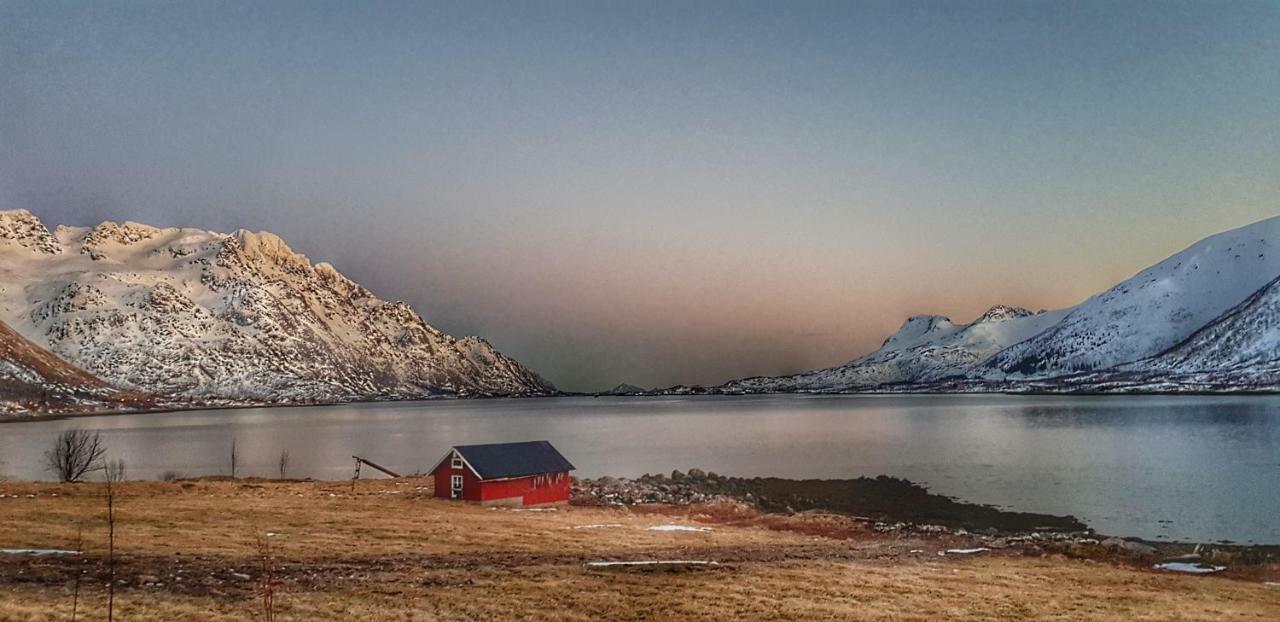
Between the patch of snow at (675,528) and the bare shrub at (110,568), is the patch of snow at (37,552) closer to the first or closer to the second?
the bare shrub at (110,568)

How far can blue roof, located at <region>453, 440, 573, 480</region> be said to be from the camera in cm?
5509

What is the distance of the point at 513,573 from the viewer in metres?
28.2

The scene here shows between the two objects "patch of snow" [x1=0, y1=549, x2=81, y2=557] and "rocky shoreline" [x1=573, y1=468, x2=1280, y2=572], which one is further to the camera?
"rocky shoreline" [x1=573, y1=468, x2=1280, y2=572]

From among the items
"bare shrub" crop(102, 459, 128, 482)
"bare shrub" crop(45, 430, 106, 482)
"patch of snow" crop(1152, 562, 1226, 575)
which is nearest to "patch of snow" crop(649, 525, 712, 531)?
"patch of snow" crop(1152, 562, 1226, 575)

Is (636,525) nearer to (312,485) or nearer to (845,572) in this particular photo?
(845,572)

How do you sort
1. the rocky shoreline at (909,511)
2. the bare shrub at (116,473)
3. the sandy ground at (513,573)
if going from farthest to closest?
the bare shrub at (116,473) < the rocky shoreline at (909,511) < the sandy ground at (513,573)

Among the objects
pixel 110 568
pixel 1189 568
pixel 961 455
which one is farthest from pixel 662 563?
pixel 961 455

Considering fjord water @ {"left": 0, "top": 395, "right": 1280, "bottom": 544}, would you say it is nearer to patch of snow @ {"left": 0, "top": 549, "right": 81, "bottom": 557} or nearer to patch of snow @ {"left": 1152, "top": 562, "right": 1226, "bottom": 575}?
patch of snow @ {"left": 1152, "top": 562, "right": 1226, "bottom": 575}

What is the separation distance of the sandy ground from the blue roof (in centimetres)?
767

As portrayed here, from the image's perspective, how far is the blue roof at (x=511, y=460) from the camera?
55094mm

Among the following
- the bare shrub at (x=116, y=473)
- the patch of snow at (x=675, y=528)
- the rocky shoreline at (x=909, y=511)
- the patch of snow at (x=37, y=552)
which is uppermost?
the patch of snow at (x=37, y=552)

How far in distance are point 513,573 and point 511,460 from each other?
2908 cm

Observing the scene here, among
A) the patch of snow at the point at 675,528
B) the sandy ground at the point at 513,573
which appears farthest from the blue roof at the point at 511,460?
the patch of snow at the point at 675,528

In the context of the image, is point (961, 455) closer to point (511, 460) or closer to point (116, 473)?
point (511, 460)
